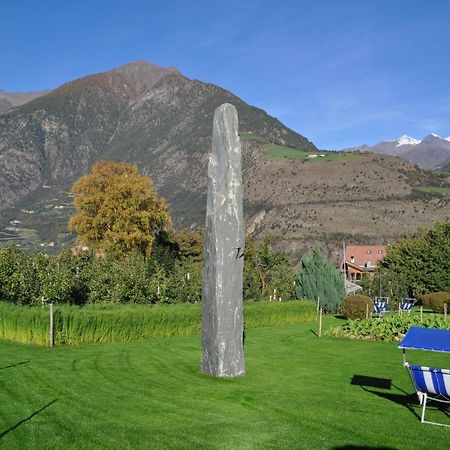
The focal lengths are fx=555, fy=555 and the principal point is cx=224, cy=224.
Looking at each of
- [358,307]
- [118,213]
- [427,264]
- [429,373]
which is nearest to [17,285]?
[358,307]

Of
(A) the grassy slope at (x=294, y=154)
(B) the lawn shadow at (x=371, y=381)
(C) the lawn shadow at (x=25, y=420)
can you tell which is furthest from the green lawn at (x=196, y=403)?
(A) the grassy slope at (x=294, y=154)

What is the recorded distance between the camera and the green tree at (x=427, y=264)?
33969 millimetres

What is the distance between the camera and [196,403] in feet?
26.3

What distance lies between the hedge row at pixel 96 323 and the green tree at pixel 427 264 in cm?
1975

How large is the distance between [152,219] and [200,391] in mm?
30284

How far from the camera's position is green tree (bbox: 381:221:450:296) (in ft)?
111

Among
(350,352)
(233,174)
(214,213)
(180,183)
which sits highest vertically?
(180,183)

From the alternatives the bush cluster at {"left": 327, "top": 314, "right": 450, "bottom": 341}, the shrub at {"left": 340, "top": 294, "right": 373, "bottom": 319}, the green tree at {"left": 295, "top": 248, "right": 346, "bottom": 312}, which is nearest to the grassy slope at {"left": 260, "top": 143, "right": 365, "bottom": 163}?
the green tree at {"left": 295, "top": 248, "right": 346, "bottom": 312}

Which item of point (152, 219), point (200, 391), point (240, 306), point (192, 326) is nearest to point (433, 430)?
point (200, 391)

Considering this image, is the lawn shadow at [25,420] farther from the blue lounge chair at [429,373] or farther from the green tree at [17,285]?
the green tree at [17,285]

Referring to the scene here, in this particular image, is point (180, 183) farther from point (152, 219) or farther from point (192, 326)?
point (192, 326)

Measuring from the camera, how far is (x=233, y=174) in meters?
10.7

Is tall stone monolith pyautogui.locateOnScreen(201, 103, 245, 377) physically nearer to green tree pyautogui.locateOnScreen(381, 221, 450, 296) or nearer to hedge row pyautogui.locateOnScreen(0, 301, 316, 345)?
hedge row pyautogui.locateOnScreen(0, 301, 316, 345)

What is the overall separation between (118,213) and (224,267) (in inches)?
1103
